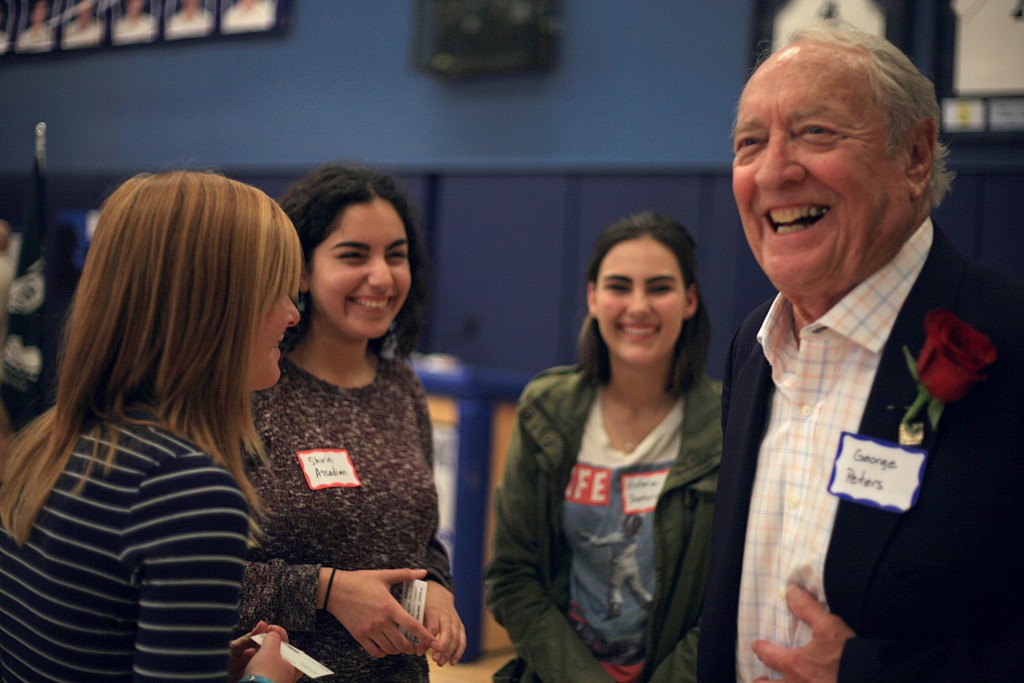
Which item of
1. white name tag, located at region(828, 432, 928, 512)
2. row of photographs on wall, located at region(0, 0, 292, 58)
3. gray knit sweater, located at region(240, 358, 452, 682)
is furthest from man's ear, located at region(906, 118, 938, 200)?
row of photographs on wall, located at region(0, 0, 292, 58)

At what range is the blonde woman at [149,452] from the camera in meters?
1.07

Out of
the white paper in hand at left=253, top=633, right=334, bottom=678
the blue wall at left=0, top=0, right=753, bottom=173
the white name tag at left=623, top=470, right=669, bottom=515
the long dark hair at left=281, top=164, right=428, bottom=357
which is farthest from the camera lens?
the blue wall at left=0, top=0, right=753, bottom=173

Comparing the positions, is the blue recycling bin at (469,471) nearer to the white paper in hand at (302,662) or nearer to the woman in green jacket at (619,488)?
the woman in green jacket at (619,488)

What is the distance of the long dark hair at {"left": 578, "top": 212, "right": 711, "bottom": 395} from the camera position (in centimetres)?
227

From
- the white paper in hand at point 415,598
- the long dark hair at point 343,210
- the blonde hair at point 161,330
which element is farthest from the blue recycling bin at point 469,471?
the blonde hair at point 161,330

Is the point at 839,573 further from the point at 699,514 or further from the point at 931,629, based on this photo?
the point at 699,514

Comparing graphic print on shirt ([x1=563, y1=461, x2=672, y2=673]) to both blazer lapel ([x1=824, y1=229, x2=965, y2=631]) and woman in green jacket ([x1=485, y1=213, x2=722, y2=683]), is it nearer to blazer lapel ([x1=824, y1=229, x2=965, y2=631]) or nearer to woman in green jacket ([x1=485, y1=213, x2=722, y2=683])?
woman in green jacket ([x1=485, y1=213, x2=722, y2=683])

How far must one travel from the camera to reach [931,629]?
1204 mm

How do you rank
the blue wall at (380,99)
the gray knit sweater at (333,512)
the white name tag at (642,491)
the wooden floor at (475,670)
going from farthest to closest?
the blue wall at (380,99)
the wooden floor at (475,670)
the white name tag at (642,491)
the gray knit sweater at (333,512)

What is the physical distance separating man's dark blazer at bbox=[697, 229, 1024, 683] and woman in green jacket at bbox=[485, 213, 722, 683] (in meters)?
0.73

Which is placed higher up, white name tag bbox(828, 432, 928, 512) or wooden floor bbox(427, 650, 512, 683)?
white name tag bbox(828, 432, 928, 512)

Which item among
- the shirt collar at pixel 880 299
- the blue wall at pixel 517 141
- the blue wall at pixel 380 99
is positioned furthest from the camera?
the blue wall at pixel 380 99

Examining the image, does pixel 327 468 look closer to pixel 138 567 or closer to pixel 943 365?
pixel 138 567

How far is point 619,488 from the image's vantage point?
2102 millimetres
